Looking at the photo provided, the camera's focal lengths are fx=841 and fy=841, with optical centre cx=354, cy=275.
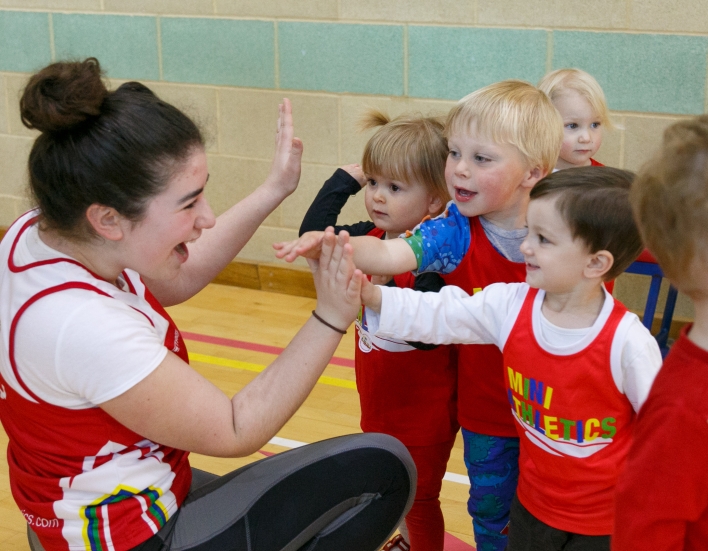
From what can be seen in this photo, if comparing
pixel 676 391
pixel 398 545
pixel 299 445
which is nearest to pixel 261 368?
pixel 299 445

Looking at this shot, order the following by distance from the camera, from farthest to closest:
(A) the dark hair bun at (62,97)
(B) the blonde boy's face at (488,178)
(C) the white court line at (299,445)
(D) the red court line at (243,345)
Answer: (D) the red court line at (243,345) < (C) the white court line at (299,445) < (B) the blonde boy's face at (488,178) < (A) the dark hair bun at (62,97)

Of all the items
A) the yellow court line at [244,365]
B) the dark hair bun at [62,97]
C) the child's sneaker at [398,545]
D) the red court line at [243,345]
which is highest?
the dark hair bun at [62,97]

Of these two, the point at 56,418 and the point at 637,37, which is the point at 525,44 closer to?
the point at 637,37

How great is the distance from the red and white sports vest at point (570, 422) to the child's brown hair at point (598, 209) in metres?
0.12

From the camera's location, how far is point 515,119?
180 cm

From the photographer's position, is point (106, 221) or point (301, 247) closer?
point (106, 221)

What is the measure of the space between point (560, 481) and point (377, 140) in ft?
3.08

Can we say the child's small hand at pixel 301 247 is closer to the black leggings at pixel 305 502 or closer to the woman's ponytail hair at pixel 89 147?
the woman's ponytail hair at pixel 89 147

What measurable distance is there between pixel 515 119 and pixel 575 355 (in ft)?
1.86

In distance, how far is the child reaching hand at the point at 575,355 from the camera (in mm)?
1491

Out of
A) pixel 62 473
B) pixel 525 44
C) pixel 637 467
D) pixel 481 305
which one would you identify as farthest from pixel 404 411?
pixel 525 44

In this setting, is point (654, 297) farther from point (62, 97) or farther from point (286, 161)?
point (62, 97)

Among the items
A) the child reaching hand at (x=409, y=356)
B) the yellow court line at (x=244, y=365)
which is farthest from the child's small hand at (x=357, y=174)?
the yellow court line at (x=244, y=365)

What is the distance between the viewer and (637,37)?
11.2 feet
